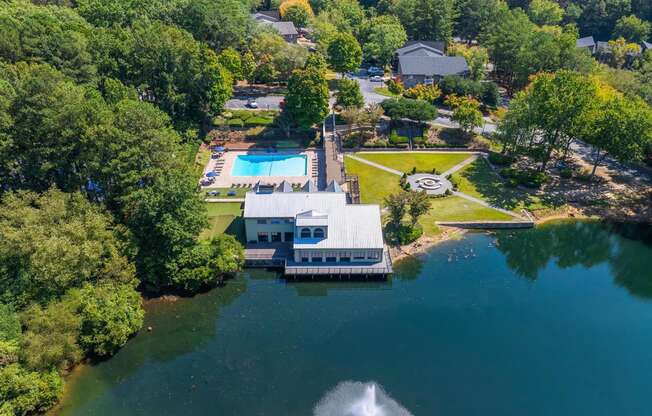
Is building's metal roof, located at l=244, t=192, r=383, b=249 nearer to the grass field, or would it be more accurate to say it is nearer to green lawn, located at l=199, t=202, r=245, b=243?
green lawn, located at l=199, t=202, r=245, b=243

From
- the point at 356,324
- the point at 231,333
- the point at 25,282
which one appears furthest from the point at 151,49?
the point at 356,324

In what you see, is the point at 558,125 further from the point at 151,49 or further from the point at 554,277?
the point at 151,49

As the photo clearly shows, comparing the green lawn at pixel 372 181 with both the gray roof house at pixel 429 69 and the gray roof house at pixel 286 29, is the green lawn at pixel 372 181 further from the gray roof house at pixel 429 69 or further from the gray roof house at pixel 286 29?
the gray roof house at pixel 286 29

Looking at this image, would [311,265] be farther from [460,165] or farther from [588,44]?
[588,44]

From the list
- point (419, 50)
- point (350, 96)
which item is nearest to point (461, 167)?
point (350, 96)

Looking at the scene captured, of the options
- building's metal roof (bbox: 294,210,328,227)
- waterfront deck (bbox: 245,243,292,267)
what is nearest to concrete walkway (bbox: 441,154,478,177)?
building's metal roof (bbox: 294,210,328,227)

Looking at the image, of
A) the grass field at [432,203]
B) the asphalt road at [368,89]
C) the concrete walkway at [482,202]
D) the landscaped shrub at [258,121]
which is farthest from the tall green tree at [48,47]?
the concrete walkway at [482,202]
